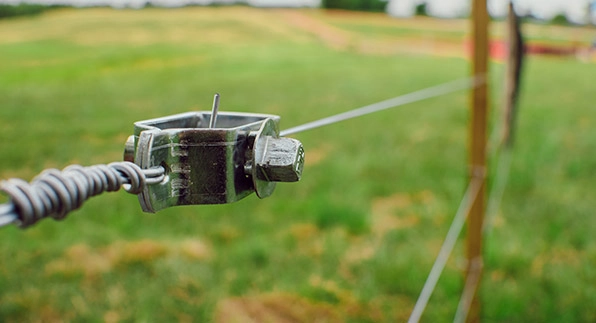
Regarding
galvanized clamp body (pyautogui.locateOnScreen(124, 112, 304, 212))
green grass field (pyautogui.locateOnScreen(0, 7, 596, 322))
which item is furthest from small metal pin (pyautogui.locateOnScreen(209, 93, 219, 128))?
green grass field (pyautogui.locateOnScreen(0, 7, 596, 322))

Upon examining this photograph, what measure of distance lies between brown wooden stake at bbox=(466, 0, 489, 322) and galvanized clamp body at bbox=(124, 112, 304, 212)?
151 cm

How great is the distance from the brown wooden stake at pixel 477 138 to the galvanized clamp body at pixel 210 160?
1513 millimetres

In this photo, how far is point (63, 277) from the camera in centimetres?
219

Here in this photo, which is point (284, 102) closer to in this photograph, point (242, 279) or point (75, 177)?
point (242, 279)

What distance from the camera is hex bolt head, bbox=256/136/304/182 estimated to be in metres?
0.53

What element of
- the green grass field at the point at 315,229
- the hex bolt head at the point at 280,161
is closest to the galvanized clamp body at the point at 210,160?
the hex bolt head at the point at 280,161

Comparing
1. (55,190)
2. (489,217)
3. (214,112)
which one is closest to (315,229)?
(489,217)

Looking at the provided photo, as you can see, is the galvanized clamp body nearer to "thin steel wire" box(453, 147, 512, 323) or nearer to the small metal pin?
the small metal pin

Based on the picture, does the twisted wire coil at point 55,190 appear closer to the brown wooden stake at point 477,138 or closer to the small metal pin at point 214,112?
the small metal pin at point 214,112

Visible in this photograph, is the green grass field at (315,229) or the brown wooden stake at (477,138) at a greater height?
the brown wooden stake at (477,138)

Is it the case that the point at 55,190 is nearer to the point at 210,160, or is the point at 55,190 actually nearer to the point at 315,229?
the point at 210,160

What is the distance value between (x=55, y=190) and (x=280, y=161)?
0.76 ft

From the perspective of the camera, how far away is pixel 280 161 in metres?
0.53

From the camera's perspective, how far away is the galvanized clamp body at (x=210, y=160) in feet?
1.59
